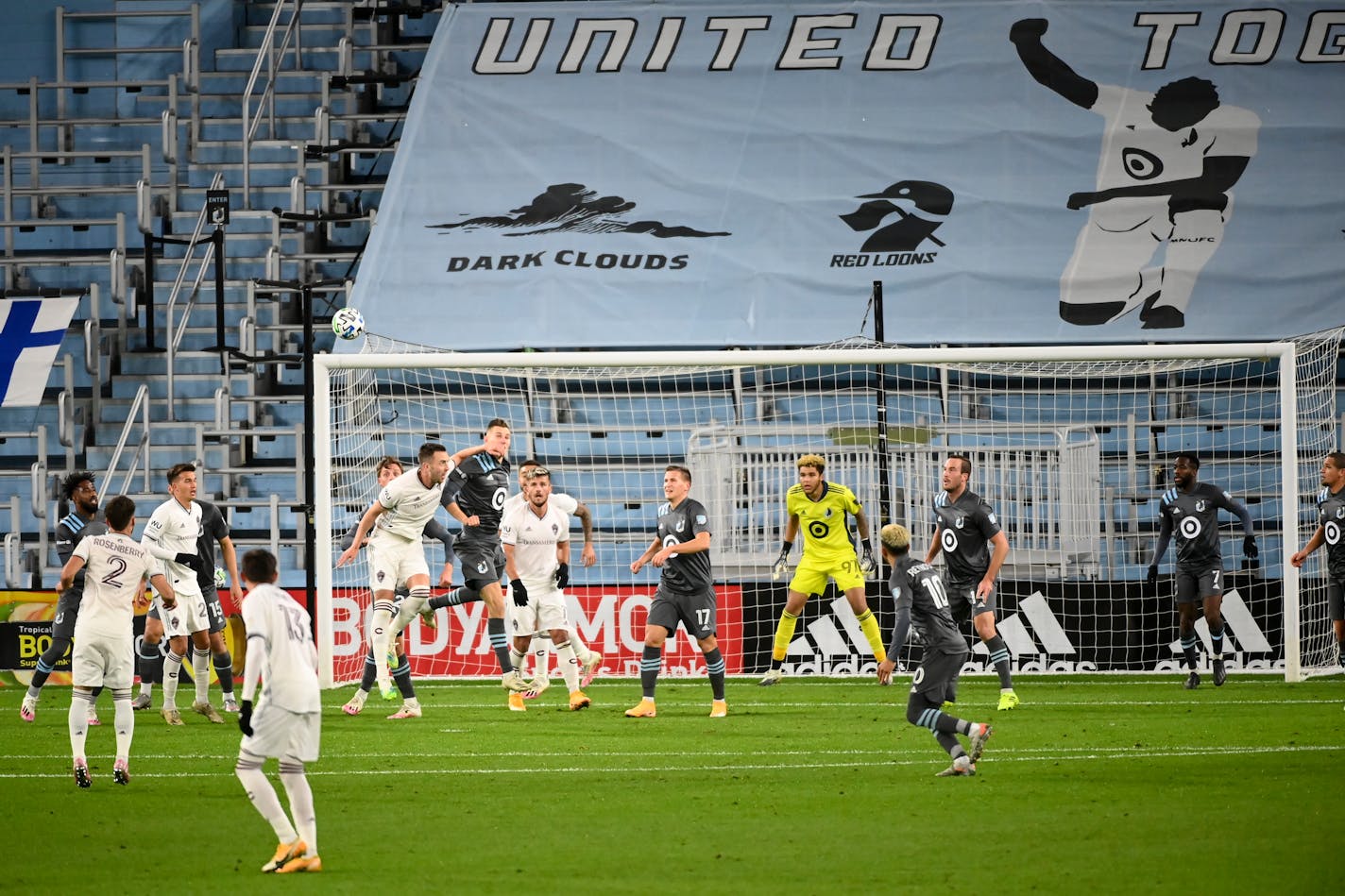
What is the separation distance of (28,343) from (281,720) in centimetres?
1473

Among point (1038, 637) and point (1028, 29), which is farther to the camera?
point (1028, 29)

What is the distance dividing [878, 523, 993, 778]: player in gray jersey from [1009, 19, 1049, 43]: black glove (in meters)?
13.3

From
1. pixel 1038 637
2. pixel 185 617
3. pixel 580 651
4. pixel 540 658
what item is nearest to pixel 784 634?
pixel 580 651

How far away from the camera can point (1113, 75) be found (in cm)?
2184

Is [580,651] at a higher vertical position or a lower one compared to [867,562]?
lower

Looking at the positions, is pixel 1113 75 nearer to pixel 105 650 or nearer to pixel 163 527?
pixel 163 527

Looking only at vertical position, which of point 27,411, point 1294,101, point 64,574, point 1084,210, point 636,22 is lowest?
point 64,574

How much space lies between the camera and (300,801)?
7.47 metres

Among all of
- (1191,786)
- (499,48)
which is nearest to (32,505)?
(499,48)

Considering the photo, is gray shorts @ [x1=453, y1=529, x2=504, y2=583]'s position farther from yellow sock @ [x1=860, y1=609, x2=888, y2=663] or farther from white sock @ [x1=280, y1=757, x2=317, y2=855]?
white sock @ [x1=280, y1=757, x2=317, y2=855]

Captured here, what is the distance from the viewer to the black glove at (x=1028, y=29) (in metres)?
22.1

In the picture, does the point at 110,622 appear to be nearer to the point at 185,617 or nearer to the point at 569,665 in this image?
the point at 185,617

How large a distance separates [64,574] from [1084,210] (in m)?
14.3

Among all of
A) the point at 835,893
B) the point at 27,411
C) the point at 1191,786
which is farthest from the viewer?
the point at 27,411
